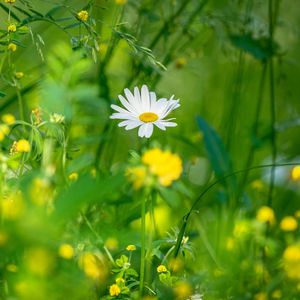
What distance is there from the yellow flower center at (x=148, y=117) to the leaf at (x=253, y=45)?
0.69 meters

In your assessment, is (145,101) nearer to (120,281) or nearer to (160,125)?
(160,125)

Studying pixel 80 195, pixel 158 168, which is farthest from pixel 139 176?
pixel 80 195

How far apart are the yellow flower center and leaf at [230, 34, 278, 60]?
69cm

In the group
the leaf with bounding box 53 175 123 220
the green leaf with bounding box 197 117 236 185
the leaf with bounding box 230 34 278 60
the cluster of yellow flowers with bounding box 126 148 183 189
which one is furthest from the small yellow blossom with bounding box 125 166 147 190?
the leaf with bounding box 230 34 278 60

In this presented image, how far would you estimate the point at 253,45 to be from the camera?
178 centimetres

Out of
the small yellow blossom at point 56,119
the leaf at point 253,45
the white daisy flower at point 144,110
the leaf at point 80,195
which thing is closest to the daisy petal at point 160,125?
the white daisy flower at point 144,110

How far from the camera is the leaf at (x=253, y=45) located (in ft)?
5.73

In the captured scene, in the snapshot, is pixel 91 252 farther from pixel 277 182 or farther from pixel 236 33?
pixel 277 182

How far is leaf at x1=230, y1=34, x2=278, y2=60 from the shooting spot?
68.7 inches

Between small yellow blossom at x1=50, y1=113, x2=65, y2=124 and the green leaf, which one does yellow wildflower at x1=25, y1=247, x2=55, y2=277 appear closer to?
small yellow blossom at x1=50, y1=113, x2=65, y2=124

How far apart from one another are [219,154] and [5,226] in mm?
1036

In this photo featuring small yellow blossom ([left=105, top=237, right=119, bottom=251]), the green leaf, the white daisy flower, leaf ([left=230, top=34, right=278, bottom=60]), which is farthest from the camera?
leaf ([left=230, top=34, right=278, bottom=60])

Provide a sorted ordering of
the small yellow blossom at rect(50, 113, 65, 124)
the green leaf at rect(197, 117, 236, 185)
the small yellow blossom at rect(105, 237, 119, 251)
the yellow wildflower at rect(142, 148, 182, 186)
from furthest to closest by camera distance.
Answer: the green leaf at rect(197, 117, 236, 185)
the small yellow blossom at rect(50, 113, 65, 124)
the small yellow blossom at rect(105, 237, 119, 251)
the yellow wildflower at rect(142, 148, 182, 186)

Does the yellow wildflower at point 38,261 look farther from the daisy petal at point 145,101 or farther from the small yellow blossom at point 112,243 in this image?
the daisy petal at point 145,101
